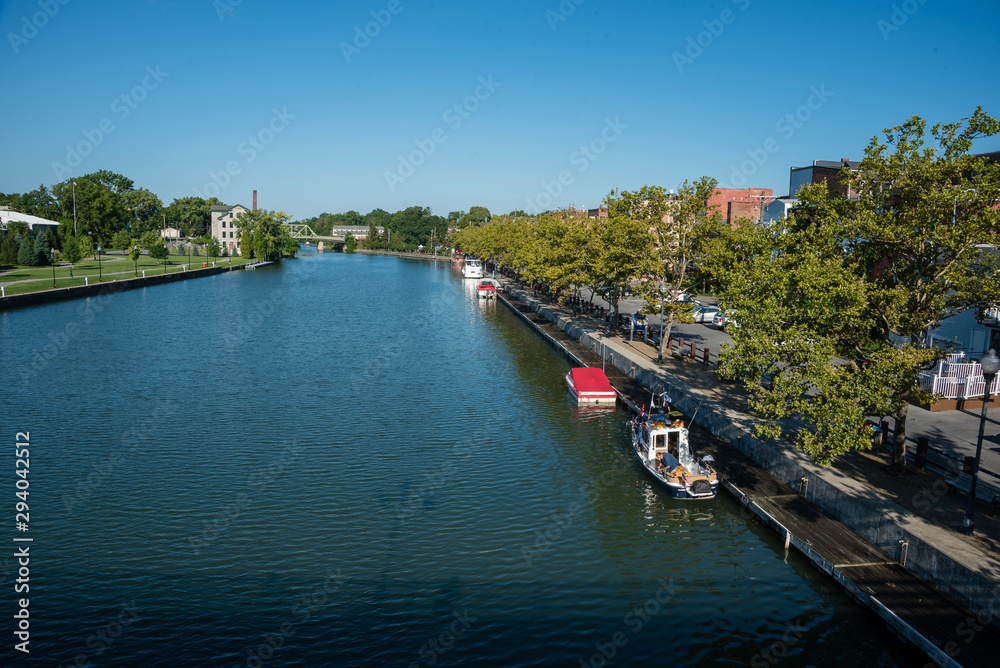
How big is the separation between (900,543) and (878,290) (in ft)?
26.1

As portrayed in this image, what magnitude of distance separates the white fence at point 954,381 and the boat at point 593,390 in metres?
14.9

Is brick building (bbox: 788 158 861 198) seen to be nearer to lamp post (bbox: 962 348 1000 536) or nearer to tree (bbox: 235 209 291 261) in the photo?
lamp post (bbox: 962 348 1000 536)

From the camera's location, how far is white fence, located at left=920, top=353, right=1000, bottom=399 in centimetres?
2892

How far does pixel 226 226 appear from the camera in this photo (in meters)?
177

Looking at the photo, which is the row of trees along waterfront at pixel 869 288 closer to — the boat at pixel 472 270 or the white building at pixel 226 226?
the boat at pixel 472 270

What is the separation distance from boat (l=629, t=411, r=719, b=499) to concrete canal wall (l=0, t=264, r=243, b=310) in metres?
69.0

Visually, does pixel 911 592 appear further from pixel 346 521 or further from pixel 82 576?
pixel 82 576

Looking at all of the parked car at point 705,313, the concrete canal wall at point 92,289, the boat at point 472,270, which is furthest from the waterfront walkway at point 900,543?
the boat at point 472,270

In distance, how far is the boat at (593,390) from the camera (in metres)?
36.0

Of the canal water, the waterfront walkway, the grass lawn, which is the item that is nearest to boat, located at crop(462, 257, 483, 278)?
the grass lawn

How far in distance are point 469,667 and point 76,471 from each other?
1901 cm

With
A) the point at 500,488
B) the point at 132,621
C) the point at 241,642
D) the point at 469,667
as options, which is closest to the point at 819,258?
the point at 500,488

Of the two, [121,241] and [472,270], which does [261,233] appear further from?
[472,270]

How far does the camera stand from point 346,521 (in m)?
21.9
